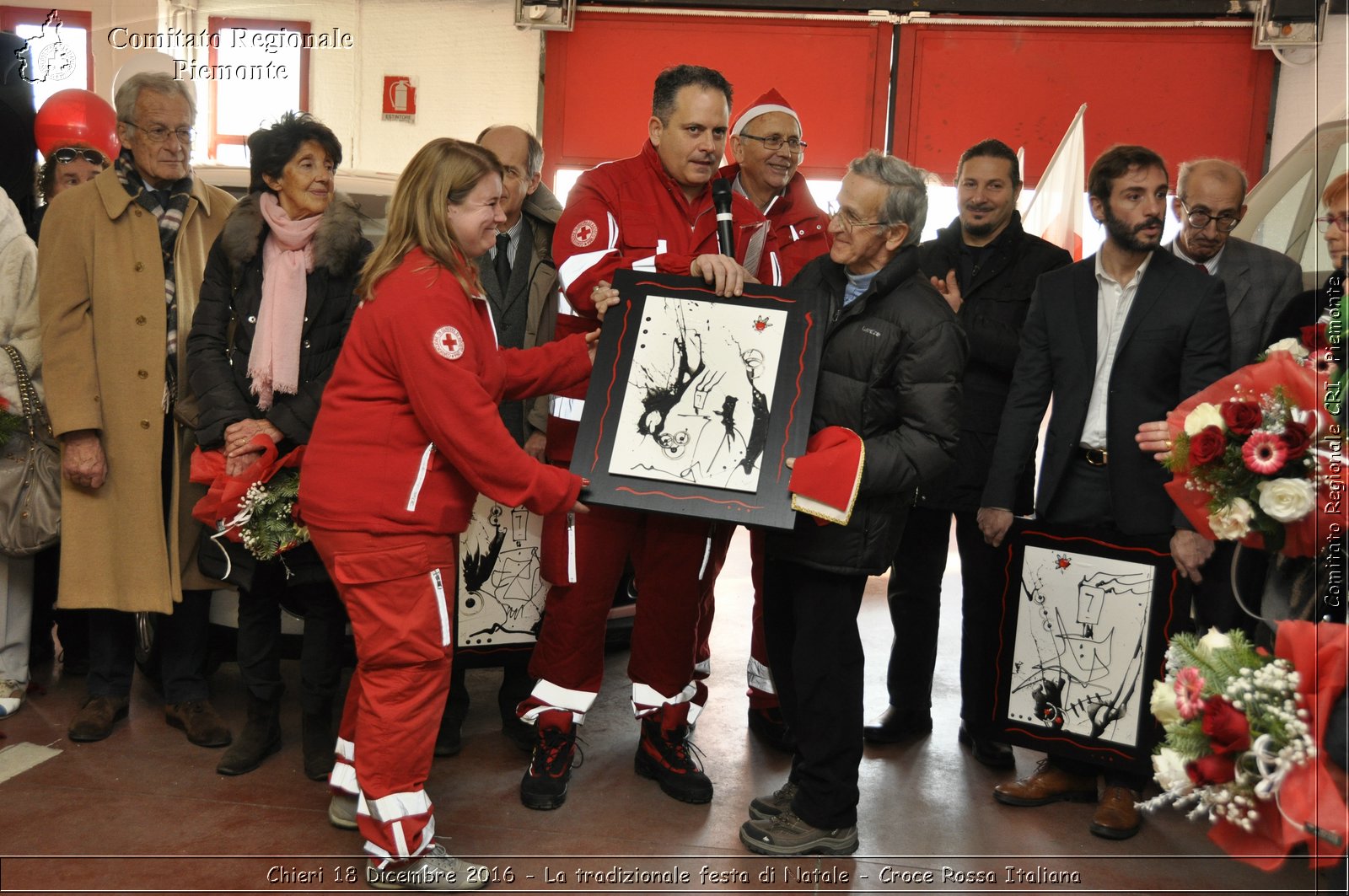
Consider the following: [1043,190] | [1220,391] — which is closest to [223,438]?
[1220,391]

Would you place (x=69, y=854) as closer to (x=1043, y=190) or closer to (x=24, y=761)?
(x=24, y=761)

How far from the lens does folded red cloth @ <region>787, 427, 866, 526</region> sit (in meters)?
2.82

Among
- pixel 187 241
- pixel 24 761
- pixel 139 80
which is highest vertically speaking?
pixel 139 80

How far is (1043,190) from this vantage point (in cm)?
773

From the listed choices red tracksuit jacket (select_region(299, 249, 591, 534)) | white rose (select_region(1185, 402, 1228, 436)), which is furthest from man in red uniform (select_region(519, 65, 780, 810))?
white rose (select_region(1185, 402, 1228, 436))

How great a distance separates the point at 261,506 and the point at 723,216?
63.5 inches

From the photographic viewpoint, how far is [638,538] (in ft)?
11.6

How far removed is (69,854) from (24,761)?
74cm

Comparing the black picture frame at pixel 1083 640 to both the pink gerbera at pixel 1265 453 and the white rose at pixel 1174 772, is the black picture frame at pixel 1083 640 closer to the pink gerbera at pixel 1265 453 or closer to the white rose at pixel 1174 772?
the pink gerbera at pixel 1265 453

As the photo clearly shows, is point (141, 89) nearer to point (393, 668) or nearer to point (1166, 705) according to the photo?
point (393, 668)

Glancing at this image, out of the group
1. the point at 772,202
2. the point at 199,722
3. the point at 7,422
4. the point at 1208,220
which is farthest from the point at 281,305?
the point at 1208,220

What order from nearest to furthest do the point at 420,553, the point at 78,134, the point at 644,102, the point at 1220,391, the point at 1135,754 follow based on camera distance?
the point at 1220,391 < the point at 420,553 < the point at 1135,754 < the point at 78,134 < the point at 644,102

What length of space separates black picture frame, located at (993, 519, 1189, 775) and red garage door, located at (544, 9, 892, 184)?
605cm
